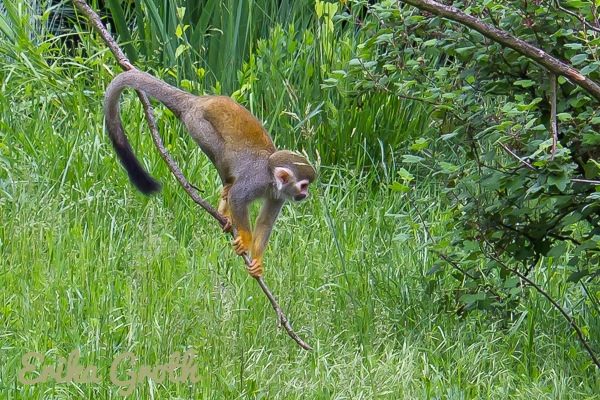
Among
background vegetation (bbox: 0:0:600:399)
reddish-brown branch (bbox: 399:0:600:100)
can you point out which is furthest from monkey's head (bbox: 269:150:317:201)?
reddish-brown branch (bbox: 399:0:600:100)

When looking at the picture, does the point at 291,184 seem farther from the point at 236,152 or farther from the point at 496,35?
the point at 496,35

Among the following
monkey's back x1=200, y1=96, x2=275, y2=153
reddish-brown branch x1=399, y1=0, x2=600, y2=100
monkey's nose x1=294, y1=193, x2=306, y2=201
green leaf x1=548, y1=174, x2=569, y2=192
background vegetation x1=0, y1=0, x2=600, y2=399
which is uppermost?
reddish-brown branch x1=399, y1=0, x2=600, y2=100

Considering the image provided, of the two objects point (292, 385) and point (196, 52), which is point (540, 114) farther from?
point (196, 52)

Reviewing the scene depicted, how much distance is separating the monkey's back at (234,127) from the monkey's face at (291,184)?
0.25 m

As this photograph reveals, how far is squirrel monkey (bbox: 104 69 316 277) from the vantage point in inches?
152

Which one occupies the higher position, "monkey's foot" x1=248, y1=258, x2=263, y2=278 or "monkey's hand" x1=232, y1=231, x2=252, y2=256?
"monkey's hand" x1=232, y1=231, x2=252, y2=256

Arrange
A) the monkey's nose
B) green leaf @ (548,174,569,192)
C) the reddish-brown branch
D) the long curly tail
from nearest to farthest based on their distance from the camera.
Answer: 1. the reddish-brown branch
2. green leaf @ (548,174,569,192)
3. the long curly tail
4. the monkey's nose

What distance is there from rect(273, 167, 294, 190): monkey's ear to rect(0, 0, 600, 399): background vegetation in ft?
1.40

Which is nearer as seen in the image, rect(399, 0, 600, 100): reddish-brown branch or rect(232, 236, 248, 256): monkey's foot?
rect(399, 0, 600, 100): reddish-brown branch

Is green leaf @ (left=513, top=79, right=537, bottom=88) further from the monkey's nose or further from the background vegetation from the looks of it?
the monkey's nose

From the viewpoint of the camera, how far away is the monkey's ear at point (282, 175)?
12.4ft

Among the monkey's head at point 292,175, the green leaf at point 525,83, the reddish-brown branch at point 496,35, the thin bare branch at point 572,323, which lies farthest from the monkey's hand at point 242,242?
the reddish-brown branch at point 496,35

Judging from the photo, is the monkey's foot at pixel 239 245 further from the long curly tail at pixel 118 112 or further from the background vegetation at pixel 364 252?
the long curly tail at pixel 118 112

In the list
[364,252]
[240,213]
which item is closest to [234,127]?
[240,213]
